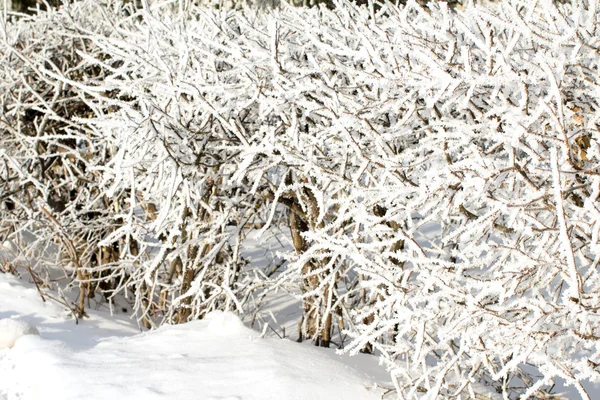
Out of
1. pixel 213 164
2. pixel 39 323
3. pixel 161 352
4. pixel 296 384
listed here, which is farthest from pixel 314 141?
pixel 39 323

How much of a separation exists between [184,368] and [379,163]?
4.41 feet

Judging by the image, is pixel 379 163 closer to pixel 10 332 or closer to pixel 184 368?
pixel 184 368

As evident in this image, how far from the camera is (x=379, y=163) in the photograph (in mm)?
2787

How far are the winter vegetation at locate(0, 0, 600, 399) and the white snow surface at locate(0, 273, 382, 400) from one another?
0.91ft

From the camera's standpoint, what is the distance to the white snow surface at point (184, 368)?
2920 mm

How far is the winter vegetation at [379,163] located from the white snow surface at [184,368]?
28 cm

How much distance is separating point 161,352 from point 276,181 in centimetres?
116

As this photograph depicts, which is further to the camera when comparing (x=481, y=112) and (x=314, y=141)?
(x=314, y=141)

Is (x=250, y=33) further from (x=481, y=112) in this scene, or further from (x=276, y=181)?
(x=481, y=112)

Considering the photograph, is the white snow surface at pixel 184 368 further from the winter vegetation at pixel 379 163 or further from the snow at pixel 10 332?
the winter vegetation at pixel 379 163

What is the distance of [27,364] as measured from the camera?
3320 mm

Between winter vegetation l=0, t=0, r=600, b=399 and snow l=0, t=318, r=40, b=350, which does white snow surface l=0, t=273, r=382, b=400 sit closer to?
snow l=0, t=318, r=40, b=350

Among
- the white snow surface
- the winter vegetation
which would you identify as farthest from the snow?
the winter vegetation

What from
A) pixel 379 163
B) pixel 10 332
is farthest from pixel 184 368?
pixel 379 163
